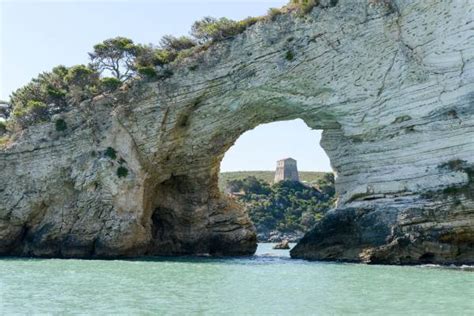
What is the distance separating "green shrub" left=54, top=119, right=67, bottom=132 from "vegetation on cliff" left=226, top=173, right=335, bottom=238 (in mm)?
48760

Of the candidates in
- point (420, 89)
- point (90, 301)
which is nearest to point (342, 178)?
point (420, 89)

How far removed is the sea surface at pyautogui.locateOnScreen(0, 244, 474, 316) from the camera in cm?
1447

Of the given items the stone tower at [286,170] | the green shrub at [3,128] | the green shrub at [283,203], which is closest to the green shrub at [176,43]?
the green shrub at [3,128]

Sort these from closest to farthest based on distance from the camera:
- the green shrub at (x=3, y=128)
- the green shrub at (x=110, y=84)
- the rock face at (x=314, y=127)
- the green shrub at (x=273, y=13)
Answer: the rock face at (x=314, y=127)
the green shrub at (x=273, y=13)
the green shrub at (x=110, y=84)
the green shrub at (x=3, y=128)

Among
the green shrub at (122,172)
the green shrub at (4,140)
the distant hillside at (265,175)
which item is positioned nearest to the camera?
the green shrub at (122,172)

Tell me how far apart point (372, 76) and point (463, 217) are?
8.62 m

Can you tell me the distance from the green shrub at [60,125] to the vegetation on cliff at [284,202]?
160ft

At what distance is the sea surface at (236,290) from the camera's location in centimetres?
1447

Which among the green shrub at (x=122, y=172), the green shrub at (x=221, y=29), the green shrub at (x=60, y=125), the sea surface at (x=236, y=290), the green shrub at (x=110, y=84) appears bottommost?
the sea surface at (x=236, y=290)

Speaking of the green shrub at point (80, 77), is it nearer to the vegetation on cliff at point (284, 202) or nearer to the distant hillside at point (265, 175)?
the vegetation on cliff at point (284, 202)

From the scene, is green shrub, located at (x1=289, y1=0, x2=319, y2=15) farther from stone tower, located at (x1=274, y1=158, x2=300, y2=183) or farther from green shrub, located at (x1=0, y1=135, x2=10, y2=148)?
stone tower, located at (x1=274, y1=158, x2=300, y2=183)

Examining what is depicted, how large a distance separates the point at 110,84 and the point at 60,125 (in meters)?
3.76

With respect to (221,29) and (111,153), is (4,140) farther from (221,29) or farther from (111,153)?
(221,29)

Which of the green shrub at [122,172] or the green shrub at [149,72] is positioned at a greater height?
the green shrub at [149,72]
